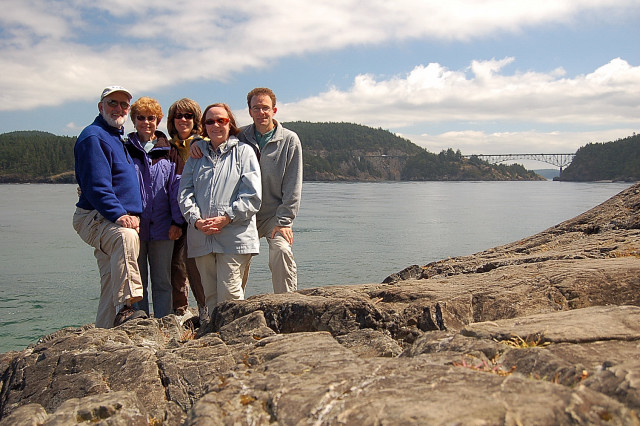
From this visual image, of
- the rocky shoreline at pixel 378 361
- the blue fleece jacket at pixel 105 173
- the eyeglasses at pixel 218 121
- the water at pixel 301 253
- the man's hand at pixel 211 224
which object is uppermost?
the eyeglasses at pixel 218 121

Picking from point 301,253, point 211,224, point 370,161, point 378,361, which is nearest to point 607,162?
point 370,161

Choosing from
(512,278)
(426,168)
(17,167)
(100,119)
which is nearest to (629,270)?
(512,278)

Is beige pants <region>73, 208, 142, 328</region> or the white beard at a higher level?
the white beard

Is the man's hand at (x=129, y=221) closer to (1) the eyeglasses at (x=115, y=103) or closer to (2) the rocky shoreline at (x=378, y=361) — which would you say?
(2) the rocky shoreline at (x=378, y=361)

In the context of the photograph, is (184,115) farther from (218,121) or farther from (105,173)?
(105,173)

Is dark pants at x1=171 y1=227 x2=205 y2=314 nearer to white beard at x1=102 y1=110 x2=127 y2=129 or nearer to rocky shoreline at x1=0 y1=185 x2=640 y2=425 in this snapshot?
rocky shoreline at x1=0 y1=185 x2=640 y2=425

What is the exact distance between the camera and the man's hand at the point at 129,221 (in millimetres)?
4930

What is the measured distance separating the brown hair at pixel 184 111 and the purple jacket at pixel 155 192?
11.1 inches

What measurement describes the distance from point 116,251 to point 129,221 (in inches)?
12.0

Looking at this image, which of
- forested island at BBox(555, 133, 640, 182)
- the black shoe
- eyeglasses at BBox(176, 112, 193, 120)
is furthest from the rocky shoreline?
forested island at BBox(555, 133, 640, 182)

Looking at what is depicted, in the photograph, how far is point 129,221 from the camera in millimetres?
4977

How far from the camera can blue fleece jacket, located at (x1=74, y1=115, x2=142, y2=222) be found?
4879 millimetres

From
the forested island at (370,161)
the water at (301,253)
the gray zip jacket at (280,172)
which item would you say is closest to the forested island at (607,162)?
the forested island at (370,161)

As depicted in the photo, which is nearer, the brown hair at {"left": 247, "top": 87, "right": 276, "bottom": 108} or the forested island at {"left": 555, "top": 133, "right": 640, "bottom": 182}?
the brown hair at {"left": 247, "top": 87, "right": 276, "bottom": 108}
